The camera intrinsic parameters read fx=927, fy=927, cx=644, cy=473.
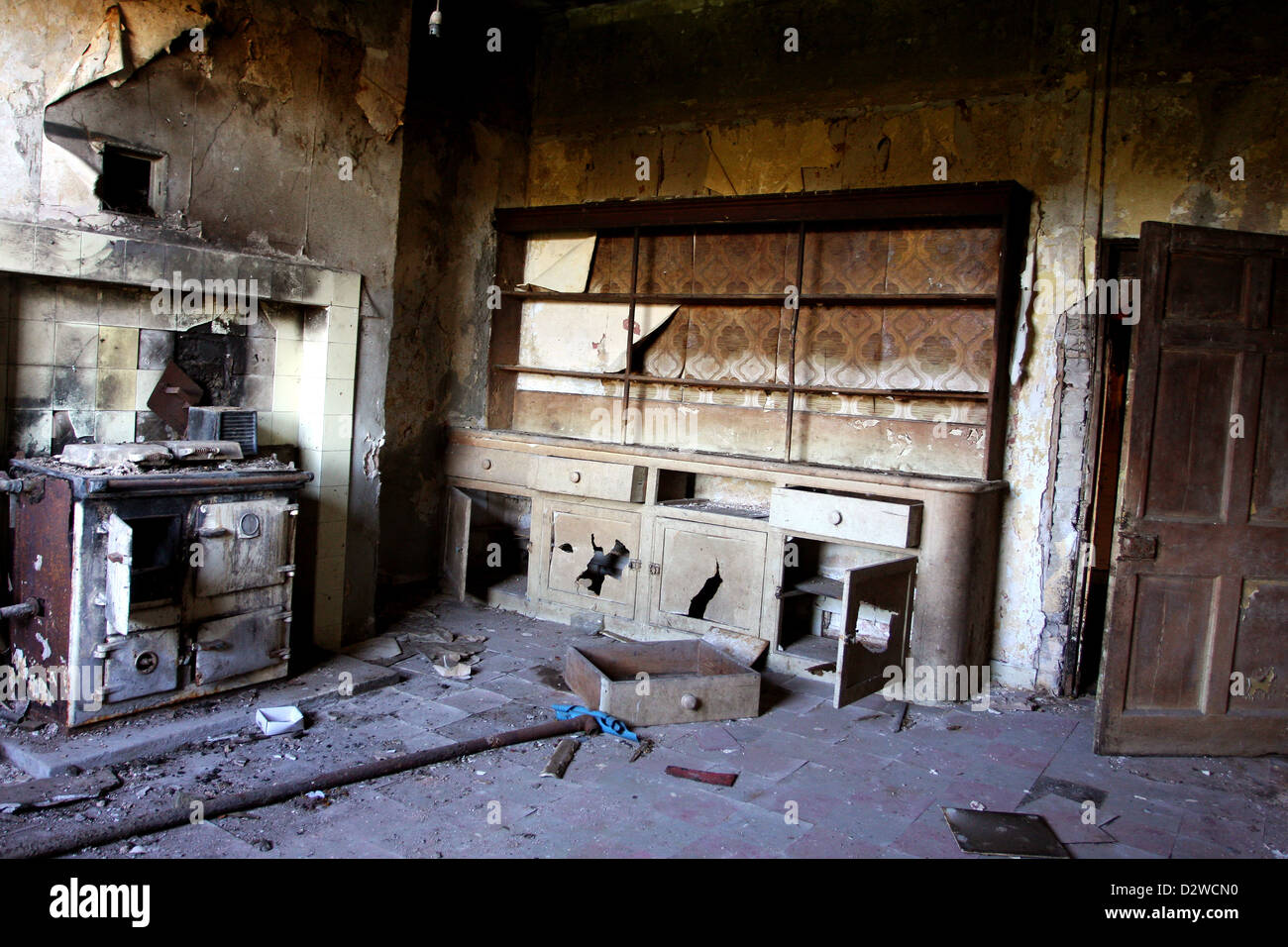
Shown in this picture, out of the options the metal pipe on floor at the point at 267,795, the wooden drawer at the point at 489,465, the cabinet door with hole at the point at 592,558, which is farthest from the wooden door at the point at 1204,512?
the wooden drawer at the point at 489,465

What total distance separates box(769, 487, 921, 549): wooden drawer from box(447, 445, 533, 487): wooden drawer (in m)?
1.61

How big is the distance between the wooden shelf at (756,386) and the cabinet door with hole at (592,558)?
2.82 feet

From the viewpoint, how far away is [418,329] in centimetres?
568

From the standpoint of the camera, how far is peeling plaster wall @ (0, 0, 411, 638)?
3.46m

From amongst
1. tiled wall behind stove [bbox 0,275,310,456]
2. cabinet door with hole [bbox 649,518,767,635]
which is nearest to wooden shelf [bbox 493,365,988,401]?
cabinet door with hole [bbox 649,518,767,635]

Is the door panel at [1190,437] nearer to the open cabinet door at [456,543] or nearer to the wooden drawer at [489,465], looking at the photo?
the wooden drawer at [489,465]

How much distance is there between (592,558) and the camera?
207 inches

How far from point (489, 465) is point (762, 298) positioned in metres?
1.90

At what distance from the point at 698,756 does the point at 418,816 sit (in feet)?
3.62

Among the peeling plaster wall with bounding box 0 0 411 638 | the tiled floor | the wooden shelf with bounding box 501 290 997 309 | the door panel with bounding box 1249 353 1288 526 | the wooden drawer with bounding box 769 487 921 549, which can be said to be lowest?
the tiled floor

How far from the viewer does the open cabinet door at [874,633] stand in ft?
13.0

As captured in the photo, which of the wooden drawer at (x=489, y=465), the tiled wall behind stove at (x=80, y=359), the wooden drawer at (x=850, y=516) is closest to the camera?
the tiled wall behind stove at (x=80, y=359)

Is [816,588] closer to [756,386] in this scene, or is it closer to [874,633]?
[874,633]

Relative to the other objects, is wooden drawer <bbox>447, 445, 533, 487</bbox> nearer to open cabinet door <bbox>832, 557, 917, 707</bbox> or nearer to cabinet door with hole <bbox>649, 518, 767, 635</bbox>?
cabinet door with hole <bbox>649, 518, 767, 635</bbox>
